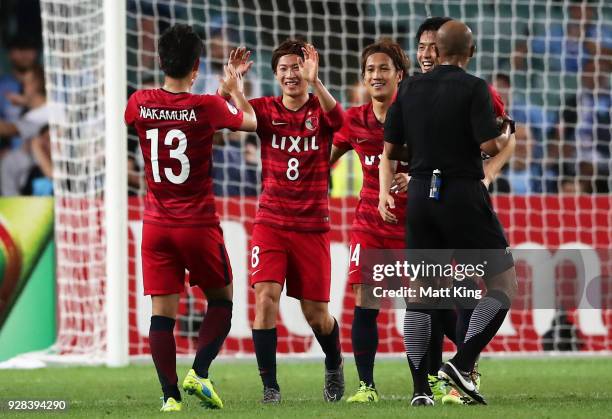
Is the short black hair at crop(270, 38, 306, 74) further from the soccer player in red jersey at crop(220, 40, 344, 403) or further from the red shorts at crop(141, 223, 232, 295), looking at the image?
the red shorts at crop(141, 223, 232, 295)

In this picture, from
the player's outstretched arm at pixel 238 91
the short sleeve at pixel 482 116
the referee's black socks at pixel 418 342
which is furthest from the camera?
the player's outstretched arm at pixel 238 91

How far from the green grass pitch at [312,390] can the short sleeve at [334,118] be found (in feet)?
4.59

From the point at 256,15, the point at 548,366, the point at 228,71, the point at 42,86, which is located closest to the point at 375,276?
the point at 228,71

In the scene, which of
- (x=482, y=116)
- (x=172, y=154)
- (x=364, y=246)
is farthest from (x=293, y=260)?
(x=482, y=116)

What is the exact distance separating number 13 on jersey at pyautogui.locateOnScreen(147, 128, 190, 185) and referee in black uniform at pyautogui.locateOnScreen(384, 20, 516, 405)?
1.04 metres

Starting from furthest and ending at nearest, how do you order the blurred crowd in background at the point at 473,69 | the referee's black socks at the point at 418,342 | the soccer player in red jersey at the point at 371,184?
the blurred crowd in background at the point at 473,69 → the soccer player in red jersey at the point at 371,184 → the referee's black socks at the point at 418,342

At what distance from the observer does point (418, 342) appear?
5.96 m

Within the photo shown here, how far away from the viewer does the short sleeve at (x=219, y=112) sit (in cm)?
623

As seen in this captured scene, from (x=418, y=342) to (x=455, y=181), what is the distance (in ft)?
2.43

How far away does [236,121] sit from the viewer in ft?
20.8

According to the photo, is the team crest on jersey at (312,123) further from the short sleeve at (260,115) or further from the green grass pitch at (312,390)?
the green grass pitch at (312,390)

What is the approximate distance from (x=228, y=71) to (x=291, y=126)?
0.46m

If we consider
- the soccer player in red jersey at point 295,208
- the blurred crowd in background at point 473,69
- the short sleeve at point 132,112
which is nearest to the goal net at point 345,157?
the blurred crowd in background at point 473,69

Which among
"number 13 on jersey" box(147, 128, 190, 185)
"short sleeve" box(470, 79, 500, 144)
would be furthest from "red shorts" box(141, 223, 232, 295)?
"short sleeve" box(470, 79, 500, 144)
